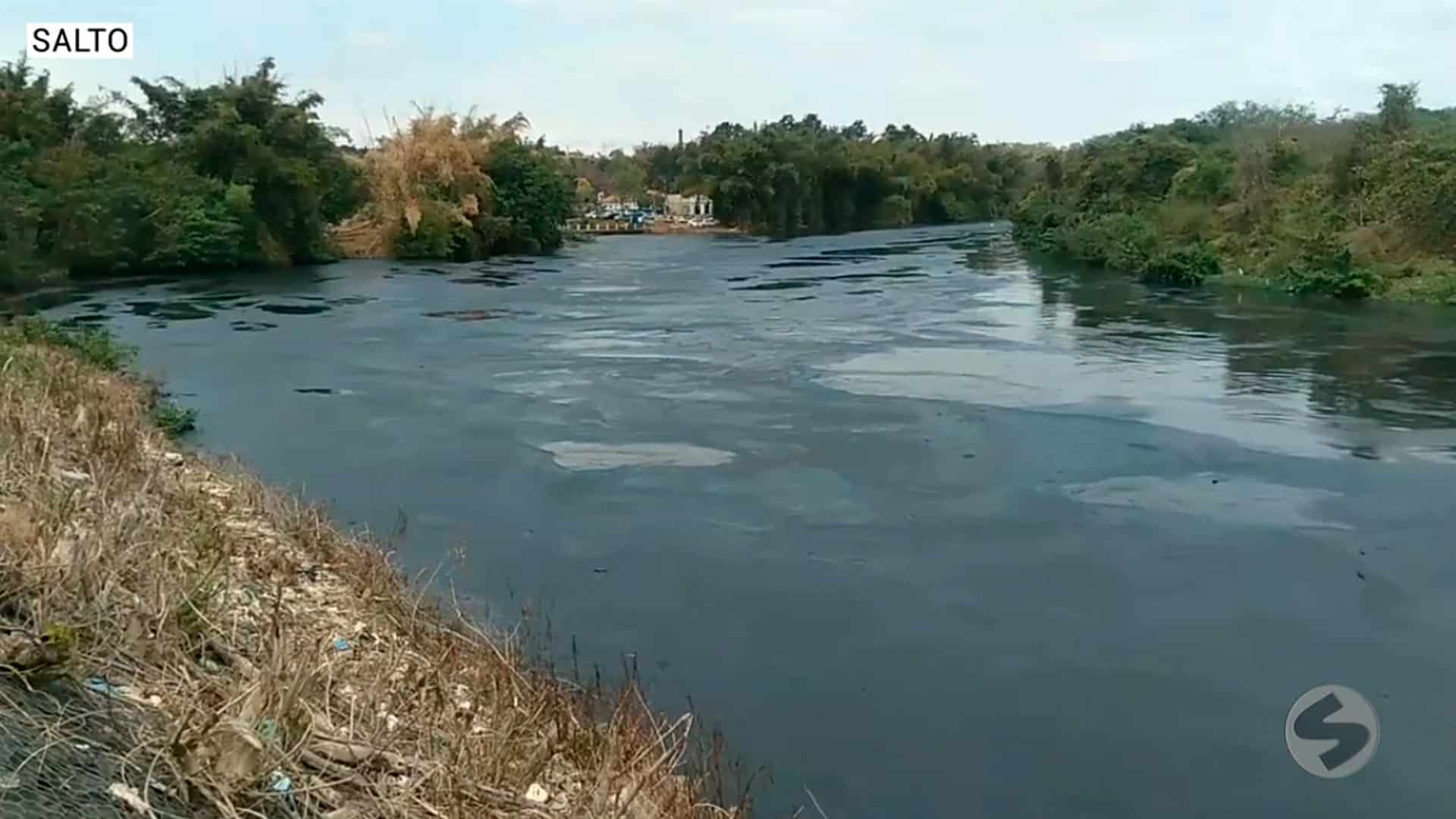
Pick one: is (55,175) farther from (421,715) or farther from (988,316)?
(421,715)

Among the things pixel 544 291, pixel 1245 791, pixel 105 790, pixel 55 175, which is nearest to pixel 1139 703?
pixel 1245 791

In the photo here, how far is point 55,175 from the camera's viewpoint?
25.6 meters

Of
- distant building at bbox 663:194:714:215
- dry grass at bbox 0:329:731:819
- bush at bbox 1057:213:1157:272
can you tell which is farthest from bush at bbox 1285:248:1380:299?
distant building at bbox 663:194:714:215

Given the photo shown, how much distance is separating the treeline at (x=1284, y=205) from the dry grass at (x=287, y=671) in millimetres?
21016

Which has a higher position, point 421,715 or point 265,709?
point 265,709

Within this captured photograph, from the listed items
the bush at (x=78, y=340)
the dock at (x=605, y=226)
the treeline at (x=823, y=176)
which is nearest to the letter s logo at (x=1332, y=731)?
the bush at (x=78, y=340)

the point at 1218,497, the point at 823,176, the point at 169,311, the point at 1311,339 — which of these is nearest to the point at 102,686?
the point at 1218,497

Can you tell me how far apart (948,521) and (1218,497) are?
6.77ft

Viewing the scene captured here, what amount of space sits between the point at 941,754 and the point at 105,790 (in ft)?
10.8

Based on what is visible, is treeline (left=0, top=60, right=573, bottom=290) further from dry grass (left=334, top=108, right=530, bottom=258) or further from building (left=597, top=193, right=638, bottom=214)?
building (left=597, top=193, right=638, bottom=214)

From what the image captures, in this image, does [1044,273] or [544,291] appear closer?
[544,291]

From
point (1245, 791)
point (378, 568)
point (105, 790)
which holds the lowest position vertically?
point (1245, 791)

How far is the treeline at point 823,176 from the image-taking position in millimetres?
53594

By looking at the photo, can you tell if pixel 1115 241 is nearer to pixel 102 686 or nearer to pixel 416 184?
pixel 416 184
